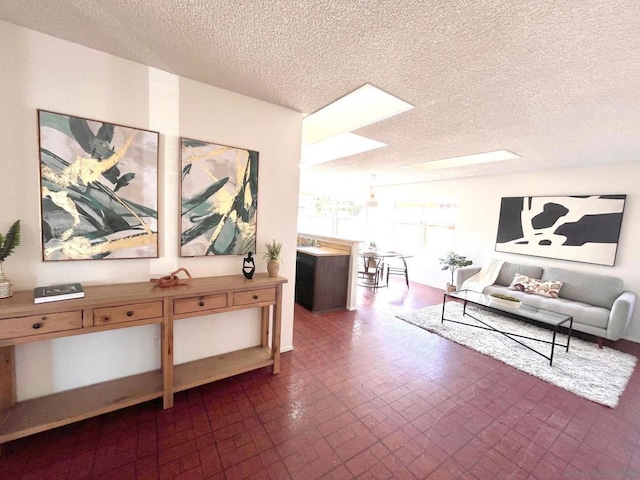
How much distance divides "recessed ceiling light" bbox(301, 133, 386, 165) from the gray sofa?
3042 millimetres

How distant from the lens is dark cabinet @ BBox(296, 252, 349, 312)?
12.6 ft

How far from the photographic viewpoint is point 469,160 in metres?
4.23

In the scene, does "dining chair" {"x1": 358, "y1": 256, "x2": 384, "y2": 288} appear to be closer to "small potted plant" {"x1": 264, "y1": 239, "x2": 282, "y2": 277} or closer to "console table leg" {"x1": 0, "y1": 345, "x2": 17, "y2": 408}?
"small potted plant" {"x1": 264, "y1": 239, "x2": 282, "y2": 277}

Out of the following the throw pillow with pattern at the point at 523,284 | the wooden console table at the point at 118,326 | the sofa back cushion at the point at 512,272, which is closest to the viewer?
the wooden console table at the point at 118,326

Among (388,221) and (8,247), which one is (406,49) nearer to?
(8,247)

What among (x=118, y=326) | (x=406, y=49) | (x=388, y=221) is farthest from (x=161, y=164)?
(x=388, y=221)

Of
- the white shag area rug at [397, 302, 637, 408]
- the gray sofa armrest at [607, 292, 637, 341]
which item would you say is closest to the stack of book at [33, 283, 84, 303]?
the white shag area rug at [397, 302, 637, 408]

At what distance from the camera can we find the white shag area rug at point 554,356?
7.70ft

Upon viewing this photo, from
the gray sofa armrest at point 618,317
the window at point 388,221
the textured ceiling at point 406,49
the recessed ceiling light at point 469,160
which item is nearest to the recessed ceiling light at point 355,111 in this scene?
the textured ceiling at point 406,49

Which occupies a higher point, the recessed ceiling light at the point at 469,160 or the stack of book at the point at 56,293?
the recessed ceiling light at the point at 469,160

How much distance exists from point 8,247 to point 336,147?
3798 mm

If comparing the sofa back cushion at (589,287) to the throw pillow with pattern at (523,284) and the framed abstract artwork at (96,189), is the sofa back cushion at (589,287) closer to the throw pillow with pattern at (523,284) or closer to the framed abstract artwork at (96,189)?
the throw pillow with pattern at (523,284)

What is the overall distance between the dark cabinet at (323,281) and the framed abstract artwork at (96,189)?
88.7 inches

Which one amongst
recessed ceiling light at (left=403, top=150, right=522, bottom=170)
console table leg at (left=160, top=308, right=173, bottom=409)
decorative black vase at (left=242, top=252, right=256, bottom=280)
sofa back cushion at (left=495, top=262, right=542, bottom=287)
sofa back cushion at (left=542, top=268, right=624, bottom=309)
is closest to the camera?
console table leg at (left=160, top=308, right=173, bottom=409)
